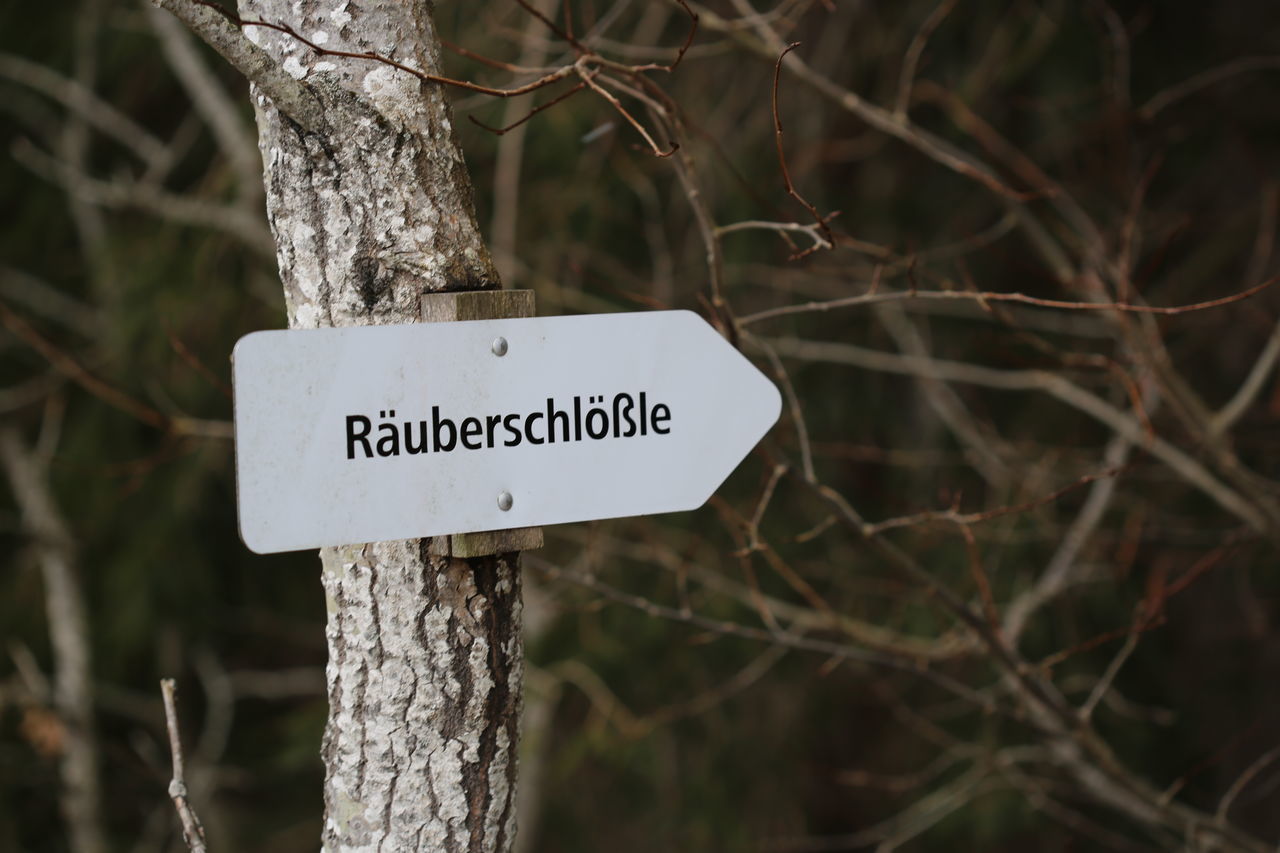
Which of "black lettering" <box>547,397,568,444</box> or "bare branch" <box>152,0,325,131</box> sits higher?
"bare branch" <box>152,0,325,131</box>

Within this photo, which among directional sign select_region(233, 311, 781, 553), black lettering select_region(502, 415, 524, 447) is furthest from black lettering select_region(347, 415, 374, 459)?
black lettering select_region(502, 415, 524, 447)

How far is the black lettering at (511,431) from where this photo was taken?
0.89 m

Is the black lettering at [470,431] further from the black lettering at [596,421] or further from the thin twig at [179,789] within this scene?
the thin twig at [179,789]

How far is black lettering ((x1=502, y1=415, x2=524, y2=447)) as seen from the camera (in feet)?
2.93

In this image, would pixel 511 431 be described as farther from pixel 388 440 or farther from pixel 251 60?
pixel 251 60

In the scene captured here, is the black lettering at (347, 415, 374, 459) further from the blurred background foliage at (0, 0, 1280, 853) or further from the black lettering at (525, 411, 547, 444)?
the blurred background foliage at (0, 0, 1280, 853)

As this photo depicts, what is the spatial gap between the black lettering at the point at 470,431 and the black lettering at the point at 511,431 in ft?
0.07

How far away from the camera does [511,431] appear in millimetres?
896

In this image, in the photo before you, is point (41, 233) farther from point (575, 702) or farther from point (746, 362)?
point (746, 362)

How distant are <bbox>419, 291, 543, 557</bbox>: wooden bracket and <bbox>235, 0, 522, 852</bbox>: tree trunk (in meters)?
0.02

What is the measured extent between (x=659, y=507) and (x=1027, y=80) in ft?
9.14

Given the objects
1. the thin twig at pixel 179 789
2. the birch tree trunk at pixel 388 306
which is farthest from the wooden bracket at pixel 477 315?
the thin twig at pixel 179 789

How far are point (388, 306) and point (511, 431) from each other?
0.13 meters

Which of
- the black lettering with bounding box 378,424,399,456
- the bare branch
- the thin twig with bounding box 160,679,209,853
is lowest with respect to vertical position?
the thin twig with bounding box 160,679,209,853
